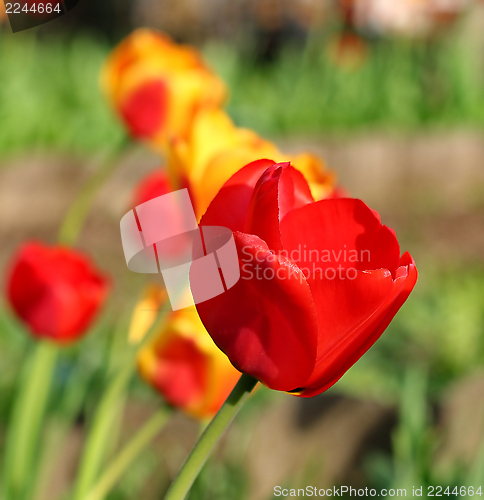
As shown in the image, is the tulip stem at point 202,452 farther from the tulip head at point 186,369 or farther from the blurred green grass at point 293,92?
the blurred green grass at point 293,92

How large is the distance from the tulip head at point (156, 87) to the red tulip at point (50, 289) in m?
0.23

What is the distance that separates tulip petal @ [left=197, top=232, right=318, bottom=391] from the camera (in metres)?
0.18

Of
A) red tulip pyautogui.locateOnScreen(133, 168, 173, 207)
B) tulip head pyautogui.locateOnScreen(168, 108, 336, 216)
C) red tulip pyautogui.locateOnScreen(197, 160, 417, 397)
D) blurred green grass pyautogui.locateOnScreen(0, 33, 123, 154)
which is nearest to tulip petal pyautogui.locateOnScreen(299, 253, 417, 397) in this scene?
red tulip pyautogui.locateOnScreen(197, 160, 417, 397)

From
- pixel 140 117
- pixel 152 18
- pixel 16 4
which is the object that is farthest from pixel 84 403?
pixel 152 18

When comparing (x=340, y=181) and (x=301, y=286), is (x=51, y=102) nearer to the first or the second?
(x=340, y=181)

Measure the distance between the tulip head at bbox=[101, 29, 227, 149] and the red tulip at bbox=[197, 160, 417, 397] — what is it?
18.6 inches

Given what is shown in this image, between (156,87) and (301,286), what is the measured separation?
54 centimetres

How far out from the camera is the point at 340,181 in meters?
2.26

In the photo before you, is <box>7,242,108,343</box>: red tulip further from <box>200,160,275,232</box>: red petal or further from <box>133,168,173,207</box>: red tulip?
<box>200,160,275,232</box>: red petal

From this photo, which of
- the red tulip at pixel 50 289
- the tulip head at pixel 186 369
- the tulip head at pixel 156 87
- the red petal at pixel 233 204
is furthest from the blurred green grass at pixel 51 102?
the red petal at pixel 233 204

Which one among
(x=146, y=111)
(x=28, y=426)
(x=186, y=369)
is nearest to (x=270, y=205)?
(x=186, y=369)

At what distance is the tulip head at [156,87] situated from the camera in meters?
0.65

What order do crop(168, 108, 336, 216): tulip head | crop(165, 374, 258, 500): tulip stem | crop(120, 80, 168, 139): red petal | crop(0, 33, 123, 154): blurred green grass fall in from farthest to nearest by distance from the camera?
crop(0, 33, 123, 154): blurred green grass, crop(120, 80, 168, 139): red petal, crop(168, 108, 336, 216): tulip head, crop(165, 374, 258, 500): tulip stem

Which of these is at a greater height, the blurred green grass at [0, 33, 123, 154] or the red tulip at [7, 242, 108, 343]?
the red tulip at [7, 242, 108, 343]
